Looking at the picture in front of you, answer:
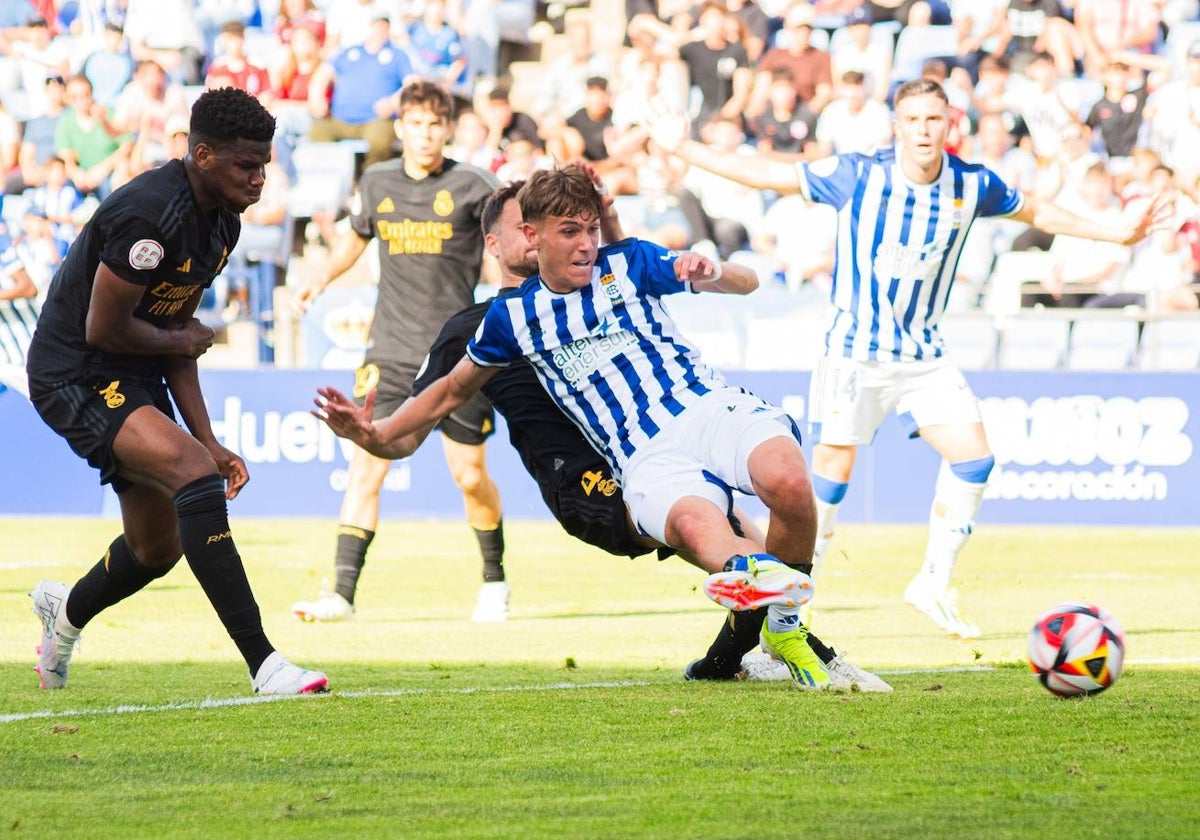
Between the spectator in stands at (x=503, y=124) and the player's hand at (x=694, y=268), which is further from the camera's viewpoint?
the spectator in stands at (x=503, y=124)

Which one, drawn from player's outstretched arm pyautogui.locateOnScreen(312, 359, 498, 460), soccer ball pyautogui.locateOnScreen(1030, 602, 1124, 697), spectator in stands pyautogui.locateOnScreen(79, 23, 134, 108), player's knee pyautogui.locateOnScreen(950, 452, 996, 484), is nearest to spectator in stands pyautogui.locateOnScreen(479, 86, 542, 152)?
spectator in stands pyautogui.locateOnScreen(79, 23, 134, 108)

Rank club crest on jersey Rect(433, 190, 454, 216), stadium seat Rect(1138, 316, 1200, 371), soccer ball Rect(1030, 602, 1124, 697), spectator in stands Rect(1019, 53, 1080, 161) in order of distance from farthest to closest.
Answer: spectator in stands Rect(1019, 53, 1080, 161) < stadium seat Rect(1138, 316, 1200, 371) < club crest on jersey Rect(433, 190, 454, 216) < soccer ball Rect(1030, 602, 1124, 697)

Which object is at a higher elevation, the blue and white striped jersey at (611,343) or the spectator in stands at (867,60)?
the spectator in stands at (867,60)

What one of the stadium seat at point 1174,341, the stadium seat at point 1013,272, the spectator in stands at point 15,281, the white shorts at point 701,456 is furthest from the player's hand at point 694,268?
the spectator in stands at point 15,281

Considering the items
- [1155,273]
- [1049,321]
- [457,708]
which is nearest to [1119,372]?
[1049,321]

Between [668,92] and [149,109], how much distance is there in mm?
6643

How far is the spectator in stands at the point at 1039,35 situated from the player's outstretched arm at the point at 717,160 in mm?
12893

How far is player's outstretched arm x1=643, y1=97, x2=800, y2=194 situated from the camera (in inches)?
347

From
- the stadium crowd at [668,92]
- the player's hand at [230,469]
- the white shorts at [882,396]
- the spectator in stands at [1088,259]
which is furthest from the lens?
the stadium crowd at [668,92]

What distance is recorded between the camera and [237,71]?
840 inches

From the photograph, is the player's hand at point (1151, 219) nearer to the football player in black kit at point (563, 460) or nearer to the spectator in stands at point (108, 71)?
the football player in black kit at point (563, 460)

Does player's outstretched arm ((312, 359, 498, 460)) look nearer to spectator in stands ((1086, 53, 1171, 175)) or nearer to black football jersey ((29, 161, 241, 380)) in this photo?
black football jersey ((29, 161, 241, 380))

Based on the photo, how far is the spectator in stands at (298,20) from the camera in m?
22.0

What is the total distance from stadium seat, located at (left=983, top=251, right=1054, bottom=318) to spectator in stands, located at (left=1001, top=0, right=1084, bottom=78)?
152 inches
